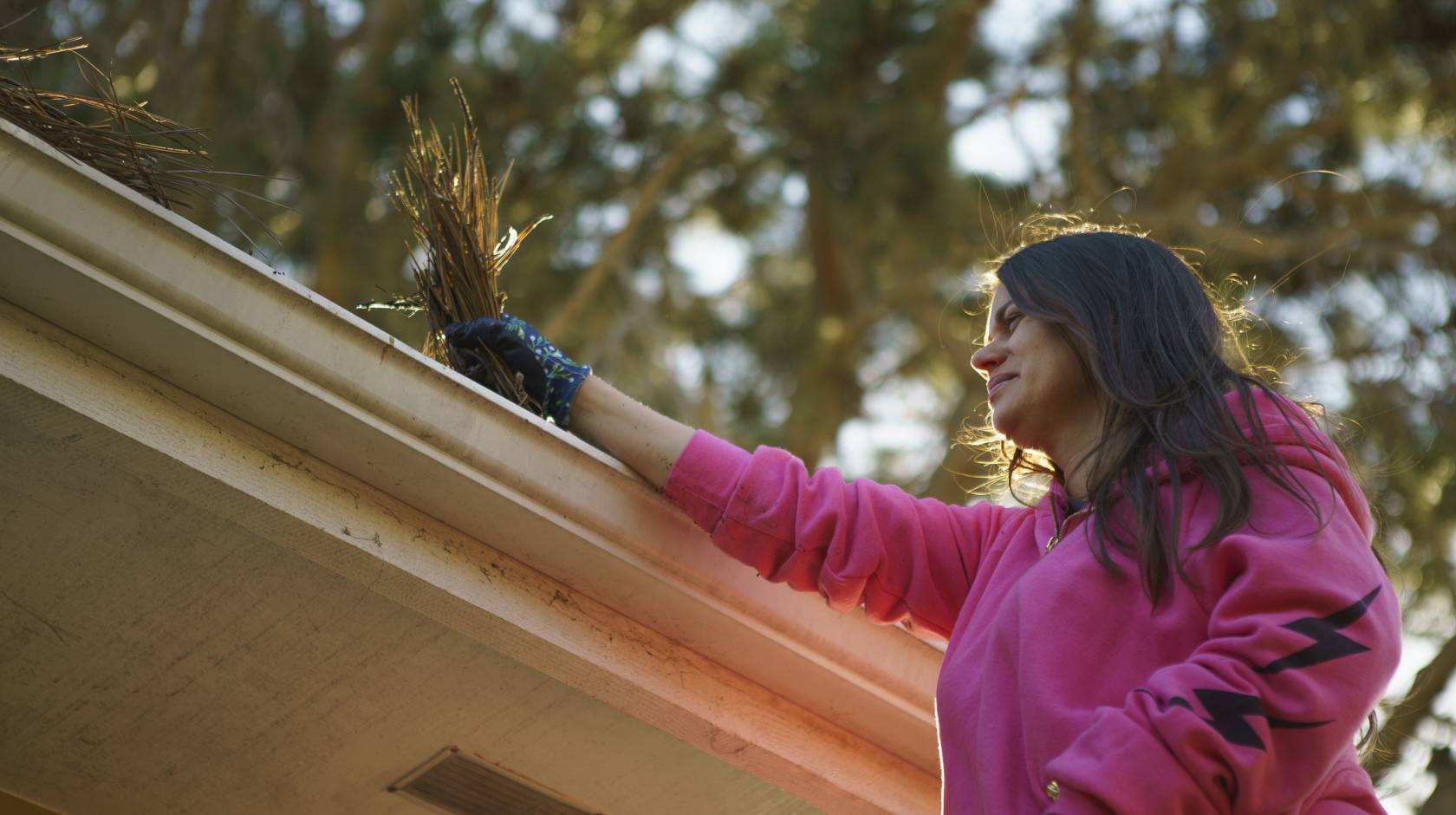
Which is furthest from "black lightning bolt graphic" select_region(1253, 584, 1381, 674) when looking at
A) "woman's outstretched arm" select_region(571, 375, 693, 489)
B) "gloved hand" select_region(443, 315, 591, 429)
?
"gloved hand" select_region(443, 315, 591, 429)

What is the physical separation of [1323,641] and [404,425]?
3.63 feet

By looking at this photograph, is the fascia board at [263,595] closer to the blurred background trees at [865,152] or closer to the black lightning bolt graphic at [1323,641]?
the black lightning bolt graphic at [1323,641]

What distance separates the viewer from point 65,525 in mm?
1955

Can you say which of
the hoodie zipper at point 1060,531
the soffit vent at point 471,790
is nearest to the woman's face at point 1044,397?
the hoodie zipper at point 1060,531

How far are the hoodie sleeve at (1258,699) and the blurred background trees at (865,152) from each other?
4.59 m

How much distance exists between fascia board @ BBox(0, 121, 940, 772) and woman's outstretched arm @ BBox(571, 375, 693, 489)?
0.04m

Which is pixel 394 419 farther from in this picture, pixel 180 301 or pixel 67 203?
pixel 67 203

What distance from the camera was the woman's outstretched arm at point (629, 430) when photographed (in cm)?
217

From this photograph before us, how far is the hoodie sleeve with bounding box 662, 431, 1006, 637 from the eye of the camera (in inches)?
84.1

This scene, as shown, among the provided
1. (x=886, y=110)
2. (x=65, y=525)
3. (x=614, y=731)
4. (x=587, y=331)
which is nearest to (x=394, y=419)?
(x=65, y=525)

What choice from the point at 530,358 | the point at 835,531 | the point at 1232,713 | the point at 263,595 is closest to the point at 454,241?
the point at 530,358

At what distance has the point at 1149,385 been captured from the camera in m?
2.04

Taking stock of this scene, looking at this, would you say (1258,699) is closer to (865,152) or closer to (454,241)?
(454,241)

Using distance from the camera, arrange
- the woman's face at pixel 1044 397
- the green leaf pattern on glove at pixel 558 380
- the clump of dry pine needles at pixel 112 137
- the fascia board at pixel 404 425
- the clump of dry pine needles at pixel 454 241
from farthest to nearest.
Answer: the clump of dry pine needles at pixel 454 241, the green leaf pattern on glove at pixel 558 380, the woman's face at pixel 1044 397, the clump of dry pine needles at pixel 112 137, the fascia board at pixel 404 425
